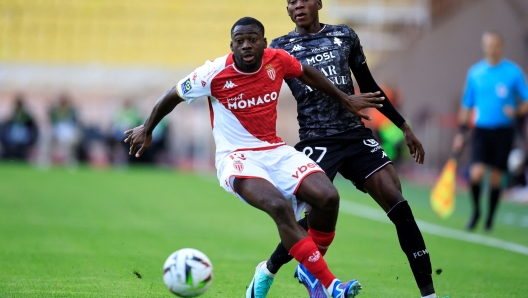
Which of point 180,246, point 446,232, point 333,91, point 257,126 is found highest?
point 333,91

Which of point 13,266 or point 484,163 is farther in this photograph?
point 484,163

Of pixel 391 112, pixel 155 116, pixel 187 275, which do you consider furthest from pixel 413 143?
pixel 187 275

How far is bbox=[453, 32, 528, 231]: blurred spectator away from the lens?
11.1 meters

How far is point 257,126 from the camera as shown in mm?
5879

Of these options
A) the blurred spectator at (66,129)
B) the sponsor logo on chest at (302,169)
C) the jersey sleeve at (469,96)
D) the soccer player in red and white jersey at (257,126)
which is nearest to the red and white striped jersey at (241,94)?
the soccer player in red and white jersey at (257,126)

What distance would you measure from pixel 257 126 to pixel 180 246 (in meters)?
3.80

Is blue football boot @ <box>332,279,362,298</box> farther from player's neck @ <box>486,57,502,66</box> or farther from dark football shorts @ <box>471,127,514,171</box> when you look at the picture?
player's neck @ <box>486,57,502,66</box>

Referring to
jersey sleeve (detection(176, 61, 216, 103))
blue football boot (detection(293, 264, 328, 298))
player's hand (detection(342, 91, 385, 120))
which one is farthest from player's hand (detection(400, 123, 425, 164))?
jersey sleeve (detection(176, 61, 216, 103))

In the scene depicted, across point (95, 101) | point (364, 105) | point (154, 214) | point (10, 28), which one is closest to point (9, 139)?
point (95, 101)

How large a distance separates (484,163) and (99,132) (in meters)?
16.8

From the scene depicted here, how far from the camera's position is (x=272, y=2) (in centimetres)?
3319

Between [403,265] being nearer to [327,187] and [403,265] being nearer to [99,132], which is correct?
[327,187]

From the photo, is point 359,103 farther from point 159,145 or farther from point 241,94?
point 159,145

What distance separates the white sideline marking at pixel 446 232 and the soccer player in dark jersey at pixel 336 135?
3722 mm
